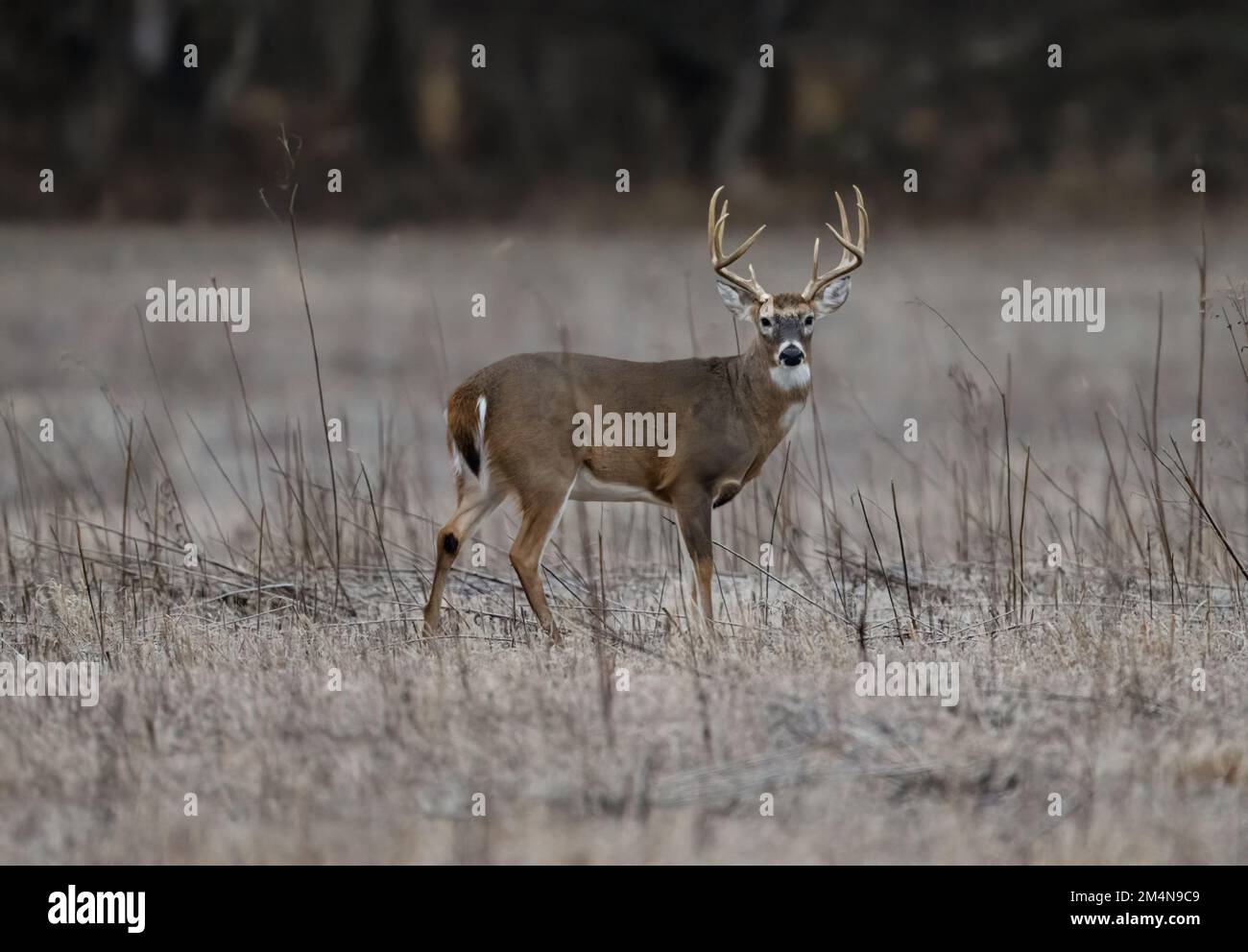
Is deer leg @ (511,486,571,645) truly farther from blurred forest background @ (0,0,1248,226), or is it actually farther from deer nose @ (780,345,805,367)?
blurred forest background @ (0,0,1248,226)

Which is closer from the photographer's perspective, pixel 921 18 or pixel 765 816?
pixel 765 816

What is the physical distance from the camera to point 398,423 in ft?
52.7

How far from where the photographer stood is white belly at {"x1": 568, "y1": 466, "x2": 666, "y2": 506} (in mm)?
7977

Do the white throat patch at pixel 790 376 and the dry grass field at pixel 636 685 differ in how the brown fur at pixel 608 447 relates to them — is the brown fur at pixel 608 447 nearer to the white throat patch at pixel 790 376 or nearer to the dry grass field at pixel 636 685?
the white throat patch at pixel 790 376

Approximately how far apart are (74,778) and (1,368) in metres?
12.4

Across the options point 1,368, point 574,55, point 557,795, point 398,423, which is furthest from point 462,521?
point 574,55

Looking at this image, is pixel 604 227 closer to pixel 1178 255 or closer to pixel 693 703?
pixel 1178 255

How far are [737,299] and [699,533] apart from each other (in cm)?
104

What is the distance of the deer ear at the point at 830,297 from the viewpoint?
322 inches

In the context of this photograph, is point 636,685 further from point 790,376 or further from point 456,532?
point 790,376

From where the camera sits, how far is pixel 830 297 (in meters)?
8.23

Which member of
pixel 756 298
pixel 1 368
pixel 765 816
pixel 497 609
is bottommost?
pixel 765 816

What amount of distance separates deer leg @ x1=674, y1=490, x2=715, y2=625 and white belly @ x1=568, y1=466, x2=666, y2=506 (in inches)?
6.9

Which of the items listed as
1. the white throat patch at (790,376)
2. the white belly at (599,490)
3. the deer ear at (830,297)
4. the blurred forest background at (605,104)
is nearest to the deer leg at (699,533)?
the white belly at (599,490)
